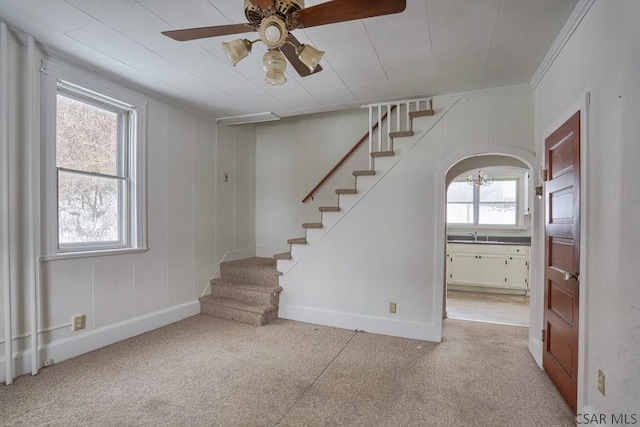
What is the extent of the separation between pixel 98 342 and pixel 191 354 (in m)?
0.89

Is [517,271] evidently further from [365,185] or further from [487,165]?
[365,185]

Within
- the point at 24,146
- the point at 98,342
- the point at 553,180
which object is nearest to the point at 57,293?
the point at 98,342

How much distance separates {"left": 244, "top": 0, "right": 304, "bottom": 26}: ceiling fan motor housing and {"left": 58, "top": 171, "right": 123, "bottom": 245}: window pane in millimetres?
2290

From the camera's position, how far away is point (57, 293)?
253 centimetres

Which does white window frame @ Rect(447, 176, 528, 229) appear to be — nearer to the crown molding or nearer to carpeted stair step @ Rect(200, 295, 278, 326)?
the crown molding

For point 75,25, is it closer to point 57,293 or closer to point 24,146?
point 24,146

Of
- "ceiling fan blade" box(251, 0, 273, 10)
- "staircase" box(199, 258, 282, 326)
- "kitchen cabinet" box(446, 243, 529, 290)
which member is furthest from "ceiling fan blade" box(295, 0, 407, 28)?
"kitchen cabinet" box(446, 243, 529, 290)

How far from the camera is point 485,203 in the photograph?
5828 mm

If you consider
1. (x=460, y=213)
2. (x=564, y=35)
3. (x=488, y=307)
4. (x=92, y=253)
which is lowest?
(x=488, y=307)

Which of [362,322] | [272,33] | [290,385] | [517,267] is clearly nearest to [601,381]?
[290,385]

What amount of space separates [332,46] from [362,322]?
8.84 ft

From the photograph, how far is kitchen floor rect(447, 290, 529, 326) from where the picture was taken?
3.88m

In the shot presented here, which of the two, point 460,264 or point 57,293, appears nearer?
point 57,293

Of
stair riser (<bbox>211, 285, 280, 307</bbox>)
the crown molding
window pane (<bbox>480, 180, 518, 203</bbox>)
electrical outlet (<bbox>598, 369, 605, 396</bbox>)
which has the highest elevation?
the crown molding
